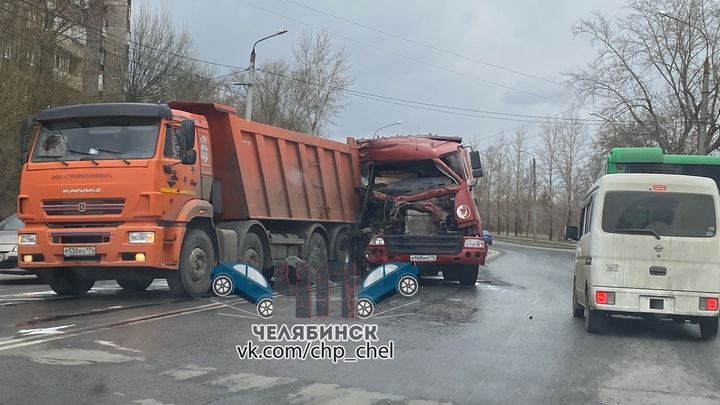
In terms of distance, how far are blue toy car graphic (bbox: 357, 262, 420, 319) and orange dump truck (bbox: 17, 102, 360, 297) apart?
2265 millimetres

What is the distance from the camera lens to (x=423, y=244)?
14219mm

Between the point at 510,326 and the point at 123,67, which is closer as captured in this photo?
the point at 510,326

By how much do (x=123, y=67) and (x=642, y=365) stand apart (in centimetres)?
2827

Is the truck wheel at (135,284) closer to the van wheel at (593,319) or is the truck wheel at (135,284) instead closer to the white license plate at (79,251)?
the white license plate at (79,251)

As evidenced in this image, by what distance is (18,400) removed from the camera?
5.15m

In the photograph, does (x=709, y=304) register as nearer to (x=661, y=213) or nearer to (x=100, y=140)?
(x=661, y=213)

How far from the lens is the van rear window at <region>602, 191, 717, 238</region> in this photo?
8.79 metres

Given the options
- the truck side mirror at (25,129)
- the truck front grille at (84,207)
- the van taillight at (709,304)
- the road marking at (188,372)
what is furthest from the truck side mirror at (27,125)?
the van taillight at (709,304)

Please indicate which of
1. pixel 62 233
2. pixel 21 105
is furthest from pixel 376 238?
pixel 21 105

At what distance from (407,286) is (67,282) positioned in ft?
19.5

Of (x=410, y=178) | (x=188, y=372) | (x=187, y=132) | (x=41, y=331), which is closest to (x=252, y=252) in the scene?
(x=187, y=132)

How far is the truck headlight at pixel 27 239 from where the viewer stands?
10.2 metres

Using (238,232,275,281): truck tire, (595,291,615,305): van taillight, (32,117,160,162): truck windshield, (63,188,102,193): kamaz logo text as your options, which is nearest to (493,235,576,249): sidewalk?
(238,232,275,281): truck tire

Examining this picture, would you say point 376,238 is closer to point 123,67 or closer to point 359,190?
point 359,190
